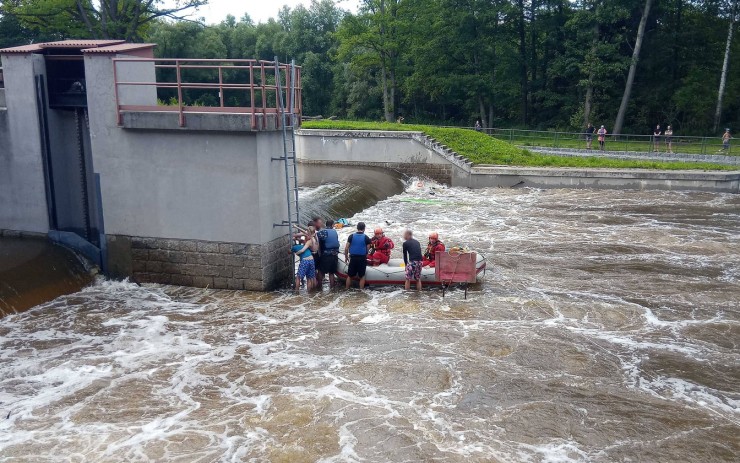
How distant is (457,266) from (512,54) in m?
37.0

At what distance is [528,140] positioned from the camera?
39000 millimetres

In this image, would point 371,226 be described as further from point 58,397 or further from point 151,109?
point 58,397

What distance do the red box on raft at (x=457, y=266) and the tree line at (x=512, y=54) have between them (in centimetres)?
3114

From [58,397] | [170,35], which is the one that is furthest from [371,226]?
[170,35]

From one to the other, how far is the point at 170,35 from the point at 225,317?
4403 centimetres

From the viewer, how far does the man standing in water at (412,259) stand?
13885mm

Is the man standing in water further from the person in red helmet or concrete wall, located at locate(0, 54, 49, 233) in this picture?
concrete wall, located at locate(0, 54, 49, 233)

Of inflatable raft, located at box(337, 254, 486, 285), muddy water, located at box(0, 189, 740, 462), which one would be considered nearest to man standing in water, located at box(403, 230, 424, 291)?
inflatable raft, located at box(337, 254, 486, 285)

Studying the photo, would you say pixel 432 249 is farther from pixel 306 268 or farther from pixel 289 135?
pixel 289 135

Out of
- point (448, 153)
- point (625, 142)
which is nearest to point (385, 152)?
point (448, 153)

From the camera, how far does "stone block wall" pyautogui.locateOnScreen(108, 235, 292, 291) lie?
552 inches

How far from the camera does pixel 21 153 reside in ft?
48.9

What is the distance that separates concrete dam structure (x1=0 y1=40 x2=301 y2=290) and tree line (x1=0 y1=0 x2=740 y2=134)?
1058 inches

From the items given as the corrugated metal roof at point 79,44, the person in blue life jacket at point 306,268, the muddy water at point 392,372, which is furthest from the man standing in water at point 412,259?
the corrugated metal roof at point 79,44
